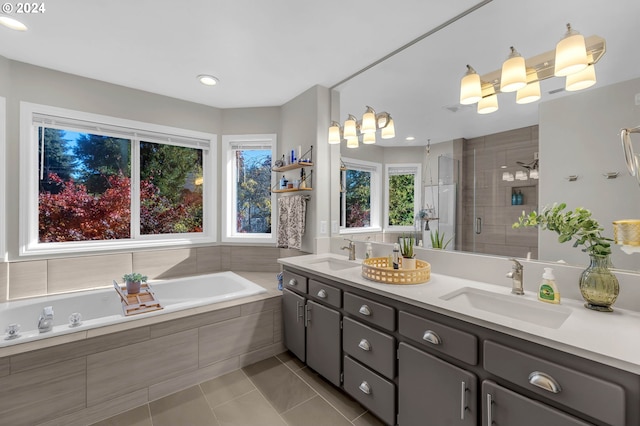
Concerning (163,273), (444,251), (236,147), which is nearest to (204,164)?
(236,147)

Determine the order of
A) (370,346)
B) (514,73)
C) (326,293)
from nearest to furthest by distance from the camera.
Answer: (514,73)
(370,346)
(326,293)

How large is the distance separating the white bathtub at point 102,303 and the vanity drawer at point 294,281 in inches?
9.9

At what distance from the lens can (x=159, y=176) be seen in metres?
3.06

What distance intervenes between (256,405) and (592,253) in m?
2.03

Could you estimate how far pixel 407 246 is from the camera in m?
1.87

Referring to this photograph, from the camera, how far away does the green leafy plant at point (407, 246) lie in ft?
5.94

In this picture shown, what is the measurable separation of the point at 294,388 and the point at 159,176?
255cm

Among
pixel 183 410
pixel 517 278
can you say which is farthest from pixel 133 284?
pixel 517 278

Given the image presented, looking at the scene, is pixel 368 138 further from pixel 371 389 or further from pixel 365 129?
pixel 371 389

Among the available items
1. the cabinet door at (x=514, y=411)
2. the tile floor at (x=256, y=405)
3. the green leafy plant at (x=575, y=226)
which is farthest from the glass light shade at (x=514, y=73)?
the tile floor at (x=256, y=405)

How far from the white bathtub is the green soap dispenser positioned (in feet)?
6.43

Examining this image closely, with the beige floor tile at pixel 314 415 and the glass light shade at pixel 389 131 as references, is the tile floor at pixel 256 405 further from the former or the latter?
the glass light shade at pixel 389 131

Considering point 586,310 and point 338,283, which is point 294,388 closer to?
point 338,283

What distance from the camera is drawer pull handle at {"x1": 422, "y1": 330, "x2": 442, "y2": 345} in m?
1.27
